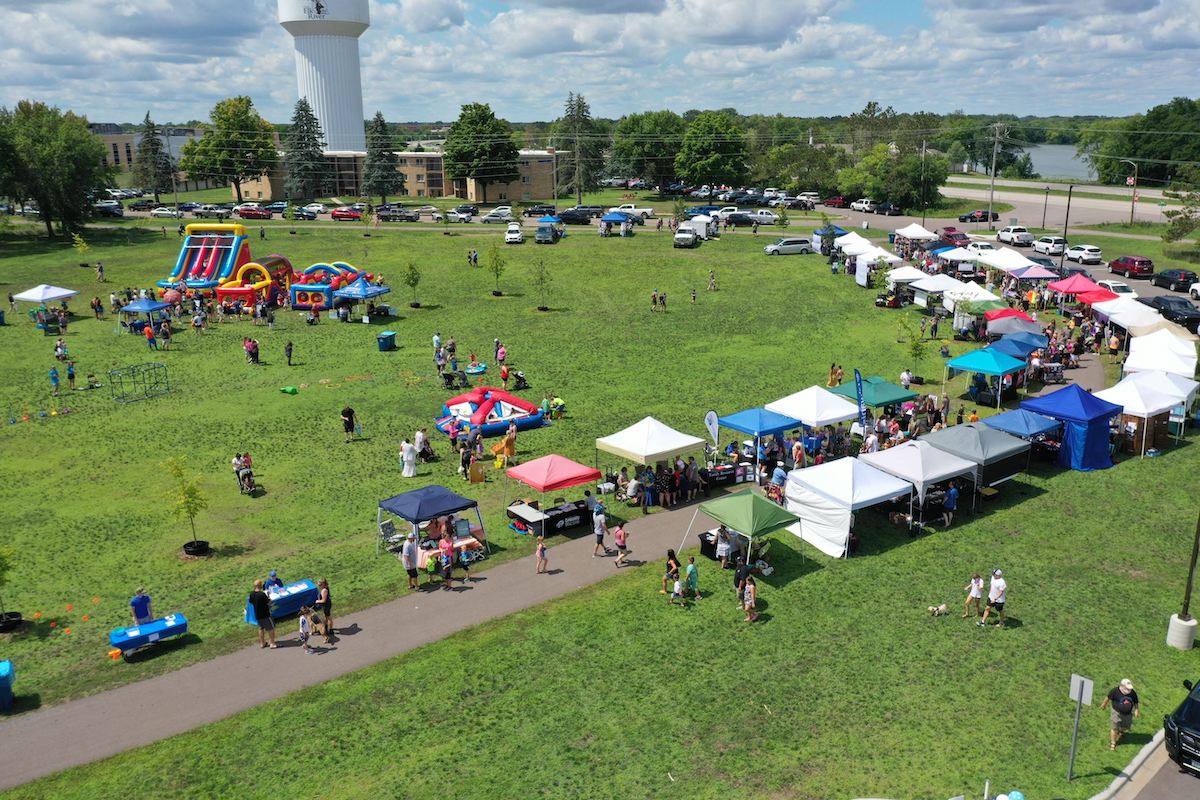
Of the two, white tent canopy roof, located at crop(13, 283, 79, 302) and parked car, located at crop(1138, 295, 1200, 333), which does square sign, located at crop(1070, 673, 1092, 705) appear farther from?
white tent canopy roof, located at crop(13, 283, 79, 302)

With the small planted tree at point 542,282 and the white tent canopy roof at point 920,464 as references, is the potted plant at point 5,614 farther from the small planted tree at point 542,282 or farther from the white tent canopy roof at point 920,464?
the small planted tree at point 542,282

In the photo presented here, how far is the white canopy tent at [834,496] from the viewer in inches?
822

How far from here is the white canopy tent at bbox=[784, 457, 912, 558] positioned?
68.5 ft

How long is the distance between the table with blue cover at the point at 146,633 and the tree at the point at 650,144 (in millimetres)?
94280

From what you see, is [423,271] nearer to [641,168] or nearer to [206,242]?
[206,242]

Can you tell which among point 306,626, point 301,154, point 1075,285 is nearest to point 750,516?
point 306,626

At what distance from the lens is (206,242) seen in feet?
171

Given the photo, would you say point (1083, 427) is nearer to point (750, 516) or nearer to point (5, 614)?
point (750, 516)

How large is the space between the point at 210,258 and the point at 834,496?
4308 cm

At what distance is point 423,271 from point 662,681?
1769 inches

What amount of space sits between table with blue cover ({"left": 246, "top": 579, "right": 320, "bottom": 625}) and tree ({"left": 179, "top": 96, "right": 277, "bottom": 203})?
291 feet

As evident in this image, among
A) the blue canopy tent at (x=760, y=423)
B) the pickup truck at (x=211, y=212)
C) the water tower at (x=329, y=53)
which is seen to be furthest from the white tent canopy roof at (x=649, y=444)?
the water tower at (x=329, y=53)

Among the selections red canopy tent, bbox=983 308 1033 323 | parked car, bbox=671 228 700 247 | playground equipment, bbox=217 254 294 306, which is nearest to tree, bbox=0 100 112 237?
playground equipment, bbox=217 254 294 306

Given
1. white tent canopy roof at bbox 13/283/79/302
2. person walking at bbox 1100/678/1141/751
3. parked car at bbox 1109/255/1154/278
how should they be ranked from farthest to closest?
parked car at bbox 1109/255/1154/278 < white tent canopy roof at bbox 13/283/79/302 < person walking at bbox 1100/678/1141/751
